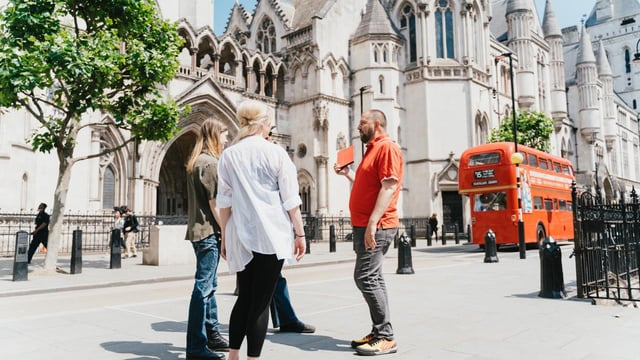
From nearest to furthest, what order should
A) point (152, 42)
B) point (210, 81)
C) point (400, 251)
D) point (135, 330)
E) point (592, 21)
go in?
point (135, 330) → point (400, 251) → point (152, 42) → point (210, 81) → point (592, 21)

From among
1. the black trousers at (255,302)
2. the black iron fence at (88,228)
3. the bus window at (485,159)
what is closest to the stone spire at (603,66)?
the black iron fence at (88,228)

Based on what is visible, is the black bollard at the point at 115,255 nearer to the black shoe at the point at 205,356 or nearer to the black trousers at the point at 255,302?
the black shoe at the point at 205,356

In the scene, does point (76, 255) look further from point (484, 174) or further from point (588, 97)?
point (588, 97)

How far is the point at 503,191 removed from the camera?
17.1 m

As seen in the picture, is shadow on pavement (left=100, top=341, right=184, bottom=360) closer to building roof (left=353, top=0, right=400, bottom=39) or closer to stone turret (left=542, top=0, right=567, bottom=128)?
building roof (left=353, top=0, right=400, bottom=39)

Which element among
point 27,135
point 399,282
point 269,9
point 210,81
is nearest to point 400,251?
point 399,282

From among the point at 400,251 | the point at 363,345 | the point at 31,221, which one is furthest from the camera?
the point at 31,221

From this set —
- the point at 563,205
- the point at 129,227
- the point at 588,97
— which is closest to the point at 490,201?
the point at 563,205

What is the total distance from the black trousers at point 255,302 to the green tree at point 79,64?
9.76 m

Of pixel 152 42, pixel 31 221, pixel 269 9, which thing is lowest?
pixel 31 221

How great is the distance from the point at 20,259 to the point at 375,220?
931 centimetres

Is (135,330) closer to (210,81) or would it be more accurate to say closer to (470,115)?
(210,81)

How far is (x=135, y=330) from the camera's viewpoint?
17.0 feet

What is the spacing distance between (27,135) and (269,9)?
21563mm
